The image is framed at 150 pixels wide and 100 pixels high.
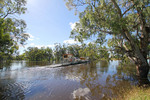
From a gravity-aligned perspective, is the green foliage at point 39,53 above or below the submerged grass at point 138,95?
above

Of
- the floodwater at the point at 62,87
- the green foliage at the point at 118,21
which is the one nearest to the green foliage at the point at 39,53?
the floodwater at the point at 62,87

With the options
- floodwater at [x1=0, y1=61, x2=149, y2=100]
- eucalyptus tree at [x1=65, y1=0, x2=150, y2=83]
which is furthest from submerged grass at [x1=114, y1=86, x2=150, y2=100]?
eucalyptus tree at [x1=65, y1=0, x2=150, y2=83]

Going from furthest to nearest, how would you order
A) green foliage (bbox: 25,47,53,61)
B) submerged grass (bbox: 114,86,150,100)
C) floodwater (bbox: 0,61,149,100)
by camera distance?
green foliage (bbox: 25,47,53,61) → floodwater (bbox: 0,61,149,100) → submerged grass (bbox: 114,86,150,100)

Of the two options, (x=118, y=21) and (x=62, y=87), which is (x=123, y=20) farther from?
(x=62, y=87)

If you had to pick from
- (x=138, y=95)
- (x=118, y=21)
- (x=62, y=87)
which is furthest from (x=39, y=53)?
(x=138, y=95)

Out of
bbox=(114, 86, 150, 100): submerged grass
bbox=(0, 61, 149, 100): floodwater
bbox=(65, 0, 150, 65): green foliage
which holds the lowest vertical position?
bbox=(0, 61, 149, 100): floodwater

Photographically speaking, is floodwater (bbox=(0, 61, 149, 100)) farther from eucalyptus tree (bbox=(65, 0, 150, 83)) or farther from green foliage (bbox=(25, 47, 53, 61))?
green foliage (bbox=(25, 47, 53, 61))

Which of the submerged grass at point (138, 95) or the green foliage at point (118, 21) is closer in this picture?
the submerged grass at point (138, 95)

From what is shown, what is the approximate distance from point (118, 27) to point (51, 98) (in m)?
6.39

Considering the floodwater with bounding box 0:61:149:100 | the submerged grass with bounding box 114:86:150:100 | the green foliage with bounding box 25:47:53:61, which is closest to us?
the submerged grass with bounding box 114:86:150:100

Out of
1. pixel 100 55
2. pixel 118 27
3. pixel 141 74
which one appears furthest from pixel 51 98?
pixel 141 74

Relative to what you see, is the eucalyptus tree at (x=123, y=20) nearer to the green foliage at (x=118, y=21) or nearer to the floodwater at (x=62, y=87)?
the green foliage at (x=118, y=21)

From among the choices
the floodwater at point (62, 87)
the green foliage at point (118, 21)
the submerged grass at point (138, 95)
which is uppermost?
the green foliage at point (118, 21)

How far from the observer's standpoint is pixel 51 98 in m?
4.92
